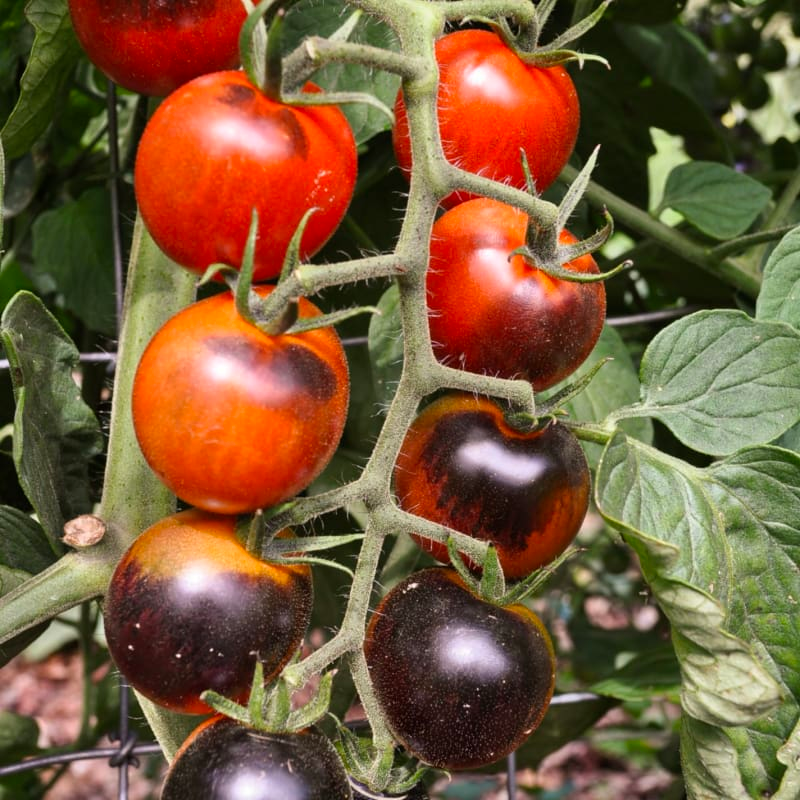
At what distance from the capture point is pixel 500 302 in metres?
0.52

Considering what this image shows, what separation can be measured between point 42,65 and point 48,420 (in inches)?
8.8

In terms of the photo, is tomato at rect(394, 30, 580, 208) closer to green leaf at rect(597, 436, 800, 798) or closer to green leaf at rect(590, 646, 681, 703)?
green leaf at rect(597, 436, 800, 798)

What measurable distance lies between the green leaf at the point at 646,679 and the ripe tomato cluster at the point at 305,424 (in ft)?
1.17

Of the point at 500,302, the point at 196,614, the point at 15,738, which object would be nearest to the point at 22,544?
the point at 196,614

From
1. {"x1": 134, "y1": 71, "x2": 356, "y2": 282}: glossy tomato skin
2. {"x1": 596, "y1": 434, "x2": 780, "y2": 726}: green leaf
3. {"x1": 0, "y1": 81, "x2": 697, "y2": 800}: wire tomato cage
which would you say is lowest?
{"x1": 0, "y1": 81, "x2": 697, "y2": 800}: wire tomato cage

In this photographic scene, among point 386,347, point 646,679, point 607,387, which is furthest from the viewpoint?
point 646,679

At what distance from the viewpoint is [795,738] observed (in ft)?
1.89

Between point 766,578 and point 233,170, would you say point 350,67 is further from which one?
point 766,578

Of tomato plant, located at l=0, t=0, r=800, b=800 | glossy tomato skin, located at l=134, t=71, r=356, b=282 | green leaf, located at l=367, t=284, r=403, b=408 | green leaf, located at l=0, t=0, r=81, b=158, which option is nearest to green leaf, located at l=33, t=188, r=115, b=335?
tomato plant, located at l=0, t=0, r=800, b=800

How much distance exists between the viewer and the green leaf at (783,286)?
2.10ft

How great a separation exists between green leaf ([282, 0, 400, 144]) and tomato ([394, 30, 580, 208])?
99mm

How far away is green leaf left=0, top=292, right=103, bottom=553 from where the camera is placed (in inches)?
22.1

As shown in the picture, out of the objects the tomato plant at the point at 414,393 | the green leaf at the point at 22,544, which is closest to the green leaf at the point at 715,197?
the tomato plant at the point at 414,393

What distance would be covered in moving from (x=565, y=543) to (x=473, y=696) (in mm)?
100
